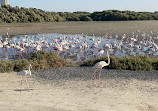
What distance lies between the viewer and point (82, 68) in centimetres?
1233

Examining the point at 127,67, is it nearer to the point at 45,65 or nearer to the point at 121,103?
the point at 45,65

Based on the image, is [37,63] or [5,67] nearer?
[5,67]

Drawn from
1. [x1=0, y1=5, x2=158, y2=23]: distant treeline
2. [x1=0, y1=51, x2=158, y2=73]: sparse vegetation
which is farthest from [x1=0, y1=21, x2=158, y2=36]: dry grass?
[x1=0, y1=51, x2=158, y2=73]: sparse vegetation

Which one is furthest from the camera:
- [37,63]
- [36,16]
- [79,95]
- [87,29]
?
[36,16]

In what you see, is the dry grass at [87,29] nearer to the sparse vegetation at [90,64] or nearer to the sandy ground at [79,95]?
the sparse vegetation at [90,64]

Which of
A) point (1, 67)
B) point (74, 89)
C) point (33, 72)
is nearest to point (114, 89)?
point (74, 89)

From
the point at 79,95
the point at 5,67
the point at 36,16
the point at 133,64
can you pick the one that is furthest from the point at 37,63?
the point at 36,16

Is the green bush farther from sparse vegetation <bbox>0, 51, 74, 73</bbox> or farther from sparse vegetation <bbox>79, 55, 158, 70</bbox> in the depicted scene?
sparse vegetation <bbox>79, 55, 158, 70</bbox>

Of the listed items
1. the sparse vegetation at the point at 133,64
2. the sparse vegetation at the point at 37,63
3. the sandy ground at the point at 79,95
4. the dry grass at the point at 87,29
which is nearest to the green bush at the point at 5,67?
the sparse vegetation at the point at 37,63

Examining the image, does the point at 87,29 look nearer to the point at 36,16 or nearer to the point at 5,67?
the point at 36,16

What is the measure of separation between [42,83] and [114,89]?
2.86 metres

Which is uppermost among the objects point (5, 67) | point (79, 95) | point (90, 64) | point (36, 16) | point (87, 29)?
point (36, 16)

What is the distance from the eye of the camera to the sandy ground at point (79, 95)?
6.83 metres

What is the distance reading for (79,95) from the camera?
805cm
